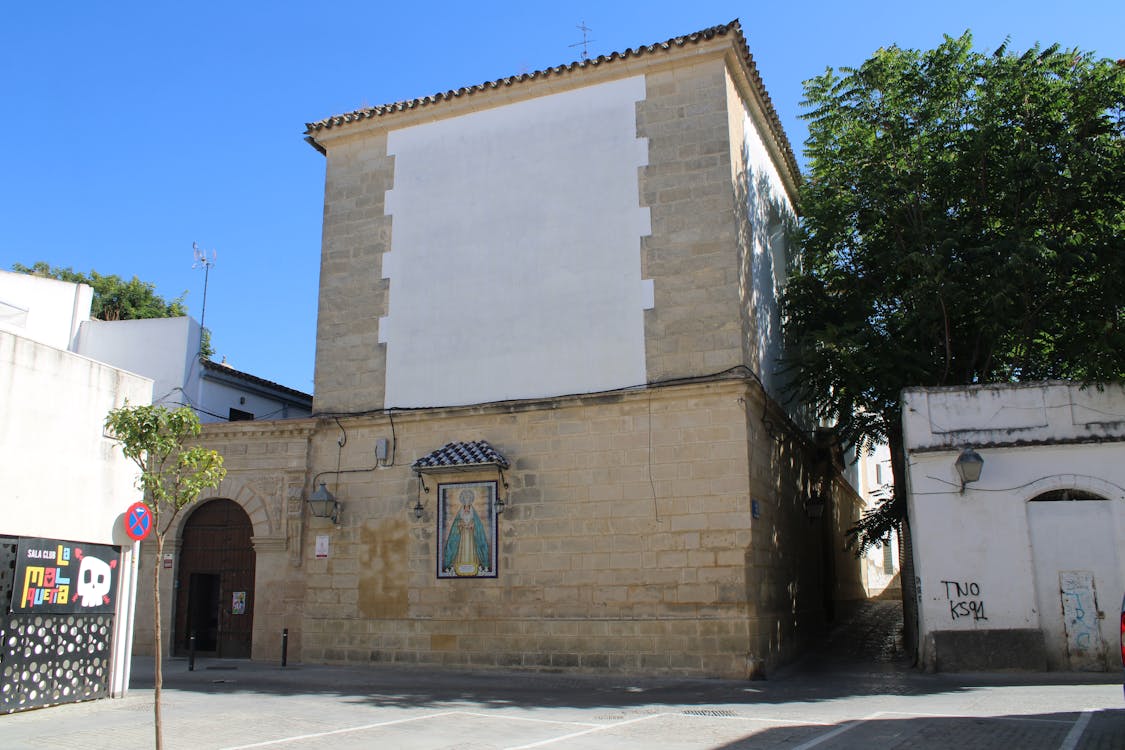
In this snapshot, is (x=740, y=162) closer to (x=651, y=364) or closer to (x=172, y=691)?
(x=651, y=364)

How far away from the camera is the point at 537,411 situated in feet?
46.7

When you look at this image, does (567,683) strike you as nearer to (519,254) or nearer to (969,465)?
(969,465)

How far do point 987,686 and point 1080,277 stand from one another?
6535 millimetres

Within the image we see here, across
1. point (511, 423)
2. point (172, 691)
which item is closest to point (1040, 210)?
point (511, 423)

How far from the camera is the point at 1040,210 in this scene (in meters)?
14.1

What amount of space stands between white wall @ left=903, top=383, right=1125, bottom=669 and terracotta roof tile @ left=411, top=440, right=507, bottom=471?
20.3 ft

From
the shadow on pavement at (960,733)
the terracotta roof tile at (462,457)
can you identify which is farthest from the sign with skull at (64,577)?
the shadow on pavement at (960,733)

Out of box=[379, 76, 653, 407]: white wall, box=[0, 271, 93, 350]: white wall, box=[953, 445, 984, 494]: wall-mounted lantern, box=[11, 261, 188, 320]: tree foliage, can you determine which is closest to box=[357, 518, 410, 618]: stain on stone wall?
box=[379, 76, 653, 407]: white wall

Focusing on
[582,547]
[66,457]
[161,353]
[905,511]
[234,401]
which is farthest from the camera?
[234,401]

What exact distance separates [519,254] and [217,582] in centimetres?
830

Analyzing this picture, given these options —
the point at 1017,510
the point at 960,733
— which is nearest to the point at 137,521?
the point at 960,733

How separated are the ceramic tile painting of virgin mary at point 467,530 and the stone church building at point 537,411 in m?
0.04

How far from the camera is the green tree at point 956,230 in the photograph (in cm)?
1322

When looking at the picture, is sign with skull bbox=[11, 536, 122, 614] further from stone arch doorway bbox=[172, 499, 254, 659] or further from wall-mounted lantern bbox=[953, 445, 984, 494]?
wall-mounted lantern bbox=[953, 445, 984, 494]
